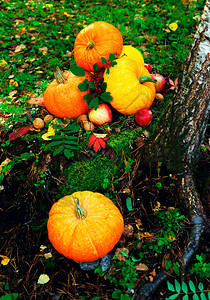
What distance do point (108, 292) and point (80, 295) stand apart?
24cm

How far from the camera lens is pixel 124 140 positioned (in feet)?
8.82

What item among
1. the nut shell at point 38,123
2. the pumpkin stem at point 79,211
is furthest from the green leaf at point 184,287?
the nut shell at point 38,123

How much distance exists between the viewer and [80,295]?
207 cm

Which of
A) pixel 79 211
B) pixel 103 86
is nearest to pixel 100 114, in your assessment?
pixel 103 86

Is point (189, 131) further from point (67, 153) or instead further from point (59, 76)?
point (59, 76)

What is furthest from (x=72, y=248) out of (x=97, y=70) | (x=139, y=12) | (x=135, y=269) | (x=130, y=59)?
(x=139, y=12)

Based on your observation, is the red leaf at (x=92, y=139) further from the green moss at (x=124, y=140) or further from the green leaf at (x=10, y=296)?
the green leaf at (x=10, y=296)

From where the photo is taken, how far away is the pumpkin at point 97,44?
2697 millimetres

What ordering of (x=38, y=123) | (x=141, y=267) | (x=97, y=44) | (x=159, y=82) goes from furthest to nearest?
(x=159, y=82) → (x=38, y=123) → (x=97, y=44) → (x=141, y=267)

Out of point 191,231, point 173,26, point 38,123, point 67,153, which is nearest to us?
point 191,231

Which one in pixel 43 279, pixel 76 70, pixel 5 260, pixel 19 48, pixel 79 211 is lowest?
pixel 5 260

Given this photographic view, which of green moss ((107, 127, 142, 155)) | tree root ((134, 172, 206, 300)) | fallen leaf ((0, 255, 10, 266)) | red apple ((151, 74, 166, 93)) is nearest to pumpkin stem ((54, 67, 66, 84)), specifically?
green moss ((107, 127, 142, 155))

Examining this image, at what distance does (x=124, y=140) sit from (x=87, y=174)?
557 millimetres

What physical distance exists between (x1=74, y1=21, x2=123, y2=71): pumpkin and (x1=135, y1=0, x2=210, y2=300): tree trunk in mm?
983
